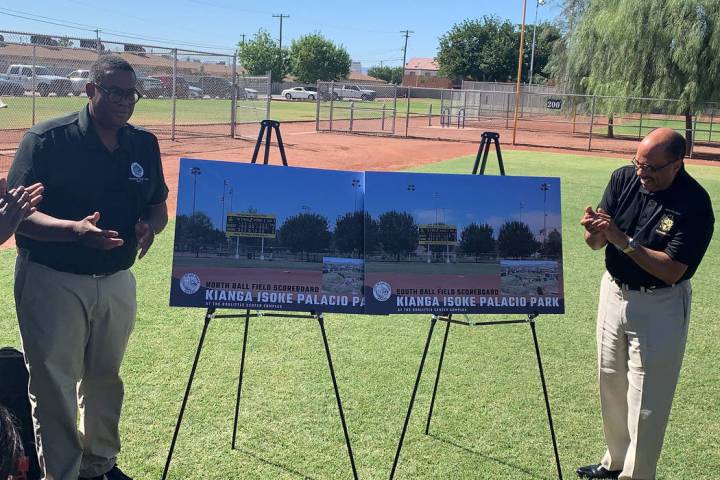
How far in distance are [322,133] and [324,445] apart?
2546cm

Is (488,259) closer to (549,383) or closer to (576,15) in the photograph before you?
(549,383)

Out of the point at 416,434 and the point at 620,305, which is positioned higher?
the point at 620,305

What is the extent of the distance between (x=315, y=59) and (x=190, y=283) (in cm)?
8141

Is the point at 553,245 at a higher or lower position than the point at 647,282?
higher

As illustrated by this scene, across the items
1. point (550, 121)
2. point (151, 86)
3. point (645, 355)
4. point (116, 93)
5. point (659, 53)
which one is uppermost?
point (659, 53)

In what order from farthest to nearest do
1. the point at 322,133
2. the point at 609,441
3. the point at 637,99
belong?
the point at 322,133
the point at 637,99
the point at 609,441

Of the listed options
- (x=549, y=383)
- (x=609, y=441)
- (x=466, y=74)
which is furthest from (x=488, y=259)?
(x=466, y=74)

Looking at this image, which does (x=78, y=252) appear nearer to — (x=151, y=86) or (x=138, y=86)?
(x=138, y=86)

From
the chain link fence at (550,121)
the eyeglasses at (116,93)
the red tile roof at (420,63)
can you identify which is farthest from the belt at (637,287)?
the red tile roof at (420,63)

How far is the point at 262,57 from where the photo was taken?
80750 mm

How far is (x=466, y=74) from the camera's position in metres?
79.9

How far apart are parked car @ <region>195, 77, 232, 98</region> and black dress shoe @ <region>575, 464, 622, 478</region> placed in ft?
68.7

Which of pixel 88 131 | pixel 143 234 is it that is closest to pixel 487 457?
pixel 143 234

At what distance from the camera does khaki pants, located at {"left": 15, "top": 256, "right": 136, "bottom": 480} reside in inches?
125
